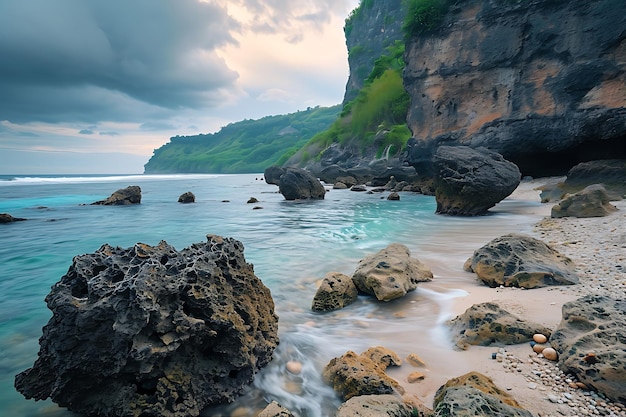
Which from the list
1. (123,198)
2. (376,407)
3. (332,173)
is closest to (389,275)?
(376,407)

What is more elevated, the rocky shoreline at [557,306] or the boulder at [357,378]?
the rocky shoreline at [557,306]

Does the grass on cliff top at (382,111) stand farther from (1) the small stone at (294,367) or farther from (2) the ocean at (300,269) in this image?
(1) the small stone at (294,367)

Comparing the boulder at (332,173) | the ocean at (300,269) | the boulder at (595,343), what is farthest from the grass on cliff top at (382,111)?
the boulder at (595,343)

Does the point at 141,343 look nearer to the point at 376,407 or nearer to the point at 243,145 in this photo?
the point at 376,407

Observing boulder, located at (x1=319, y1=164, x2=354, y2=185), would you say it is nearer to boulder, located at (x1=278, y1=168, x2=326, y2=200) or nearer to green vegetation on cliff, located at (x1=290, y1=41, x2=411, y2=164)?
green vegetation on cliff, located at (x1=290, y1=41, x2=411, y2=164)

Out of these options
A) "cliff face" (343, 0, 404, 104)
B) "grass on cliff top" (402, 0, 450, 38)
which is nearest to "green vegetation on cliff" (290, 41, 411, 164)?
"cliff face" (343, 0, 404, 104)

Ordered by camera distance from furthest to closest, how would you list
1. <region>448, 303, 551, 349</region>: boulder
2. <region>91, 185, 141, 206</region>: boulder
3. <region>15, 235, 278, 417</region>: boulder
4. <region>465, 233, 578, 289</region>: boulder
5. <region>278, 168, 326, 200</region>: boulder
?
<region>278, 168, 326, 200</region>: boulder, <region>91, 185, 141, 206</region>: boulder, <region>465, 233, 578, 289</region>: boulder, <region>448, 303, 551, 349</region>: boulder, <region>15, 235, 278, 417</region>: boulder

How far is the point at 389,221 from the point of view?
441 inches

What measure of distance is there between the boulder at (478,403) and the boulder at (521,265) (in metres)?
2.36

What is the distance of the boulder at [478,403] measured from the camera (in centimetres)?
175

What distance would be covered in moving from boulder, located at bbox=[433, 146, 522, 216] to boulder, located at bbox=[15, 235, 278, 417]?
9423 mm

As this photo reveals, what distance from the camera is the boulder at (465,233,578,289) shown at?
3938 mm

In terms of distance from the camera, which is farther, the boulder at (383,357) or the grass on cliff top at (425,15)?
the grass on cliff top at (425,15)

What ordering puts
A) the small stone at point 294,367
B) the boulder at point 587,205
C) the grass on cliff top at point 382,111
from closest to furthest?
the small stone at point 294,367, the boulder at point 587,205, the grass on cliff top at point 382,111
